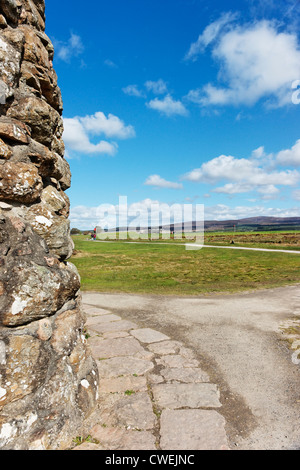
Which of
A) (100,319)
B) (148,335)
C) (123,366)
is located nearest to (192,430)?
(123,366)

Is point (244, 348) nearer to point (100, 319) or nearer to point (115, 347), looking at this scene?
point (115, 347)

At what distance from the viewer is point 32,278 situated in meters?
2.65

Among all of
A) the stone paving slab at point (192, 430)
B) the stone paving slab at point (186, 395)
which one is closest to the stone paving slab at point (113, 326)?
the stone paving slab at point (186, 395)

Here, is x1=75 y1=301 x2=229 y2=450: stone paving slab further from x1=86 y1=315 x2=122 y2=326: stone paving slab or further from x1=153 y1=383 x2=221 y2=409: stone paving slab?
x1=86 y1=315 x2=122 y2=326: stone paving slab

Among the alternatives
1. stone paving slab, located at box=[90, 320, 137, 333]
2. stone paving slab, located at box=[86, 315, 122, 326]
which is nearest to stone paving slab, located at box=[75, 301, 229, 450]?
stone paving slab, located at box=[90, 320, 137, 333]

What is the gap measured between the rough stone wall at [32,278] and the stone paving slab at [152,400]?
31 cm

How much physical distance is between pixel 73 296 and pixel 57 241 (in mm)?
672

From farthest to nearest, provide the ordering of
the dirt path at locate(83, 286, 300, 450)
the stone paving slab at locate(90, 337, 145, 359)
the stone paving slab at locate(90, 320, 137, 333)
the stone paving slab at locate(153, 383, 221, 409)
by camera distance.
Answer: the stone paving slab at locate(90, 320, 137, 333) < the stone paving slab at locate(90, 337, 145, 359) < the stone paving slab at locate(153, 383, 221, 409) < the dirt path at locate(83, 286, 300, 450)

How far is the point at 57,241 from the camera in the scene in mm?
3203

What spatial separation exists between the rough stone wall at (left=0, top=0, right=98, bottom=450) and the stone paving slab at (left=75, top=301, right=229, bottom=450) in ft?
1.01

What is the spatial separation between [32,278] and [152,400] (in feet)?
6.83

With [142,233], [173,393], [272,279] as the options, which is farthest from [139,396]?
[142,233]

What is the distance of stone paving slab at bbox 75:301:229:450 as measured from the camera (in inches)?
109
